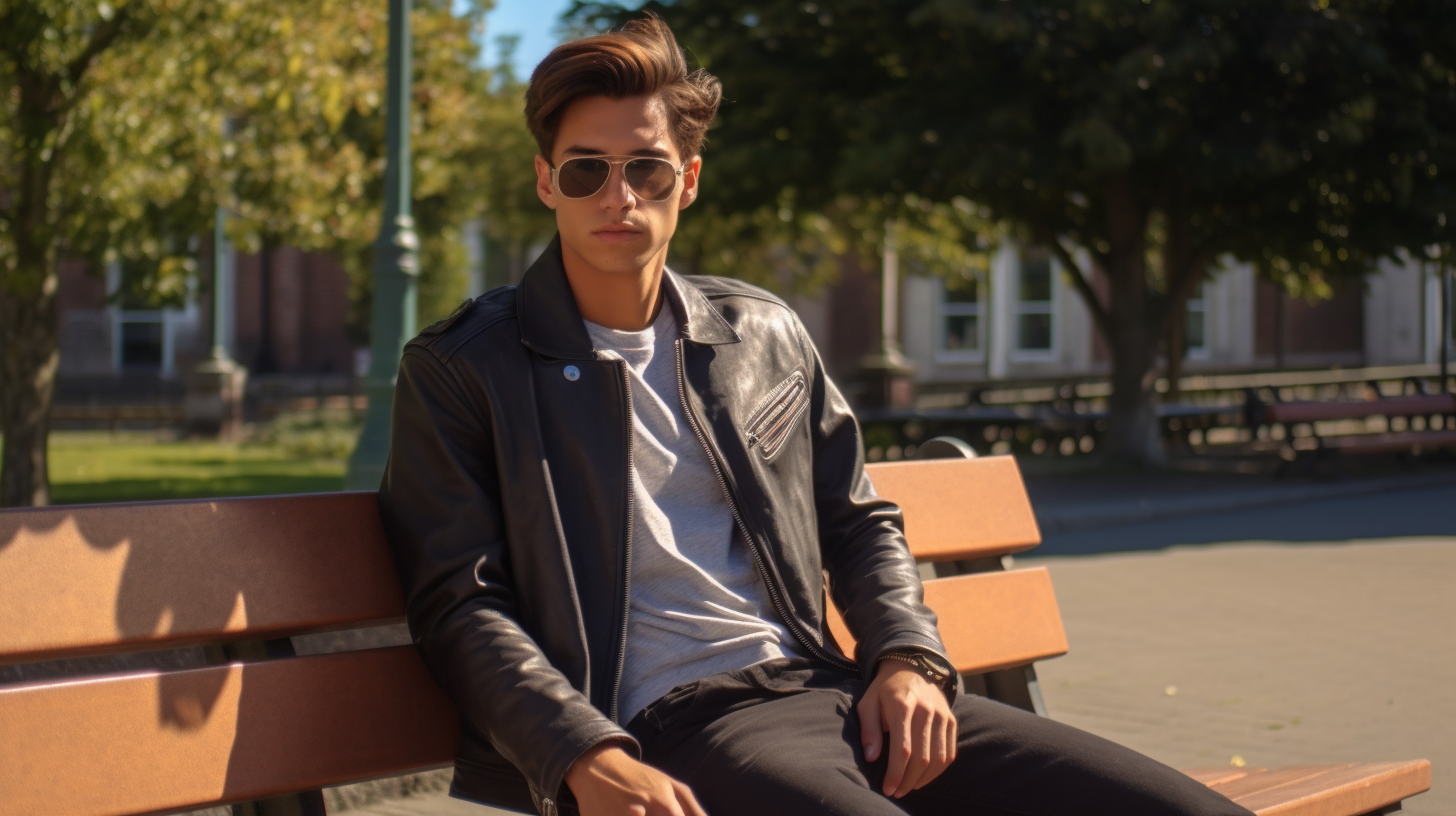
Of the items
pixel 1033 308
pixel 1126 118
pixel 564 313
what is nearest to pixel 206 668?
pixel 564 313

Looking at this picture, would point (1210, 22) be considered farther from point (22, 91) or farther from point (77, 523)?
point (77, 523)

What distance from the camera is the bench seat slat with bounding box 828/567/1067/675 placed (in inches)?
131

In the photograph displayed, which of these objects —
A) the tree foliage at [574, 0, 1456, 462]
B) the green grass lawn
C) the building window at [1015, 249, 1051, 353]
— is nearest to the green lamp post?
the green grass lawn

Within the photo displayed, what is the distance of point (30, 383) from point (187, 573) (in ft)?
29.2

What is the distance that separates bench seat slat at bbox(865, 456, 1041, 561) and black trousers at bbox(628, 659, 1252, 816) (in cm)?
69

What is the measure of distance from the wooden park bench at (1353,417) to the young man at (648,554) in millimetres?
14726

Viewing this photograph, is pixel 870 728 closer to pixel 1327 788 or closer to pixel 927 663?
pixel 927 663

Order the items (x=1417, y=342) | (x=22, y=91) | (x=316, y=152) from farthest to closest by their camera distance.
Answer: (x=1417, y=342)
(x=316, y=152)
(x=22, y=91)

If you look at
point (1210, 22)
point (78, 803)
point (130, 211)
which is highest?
point (1210, 22)

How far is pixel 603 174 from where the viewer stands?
2662 millimetres

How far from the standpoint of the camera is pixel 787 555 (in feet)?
8.81

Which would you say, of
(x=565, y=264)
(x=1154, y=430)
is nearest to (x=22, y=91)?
(x=565, y=264)

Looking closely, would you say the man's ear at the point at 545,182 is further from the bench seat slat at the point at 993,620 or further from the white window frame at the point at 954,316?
the white window frame at the point at 954,316

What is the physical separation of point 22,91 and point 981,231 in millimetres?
13997
